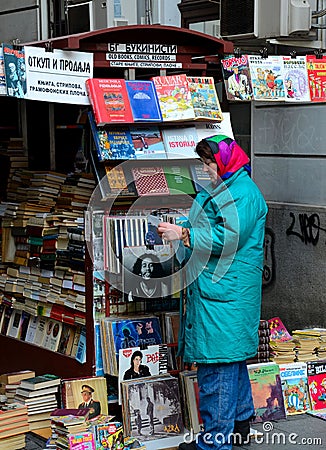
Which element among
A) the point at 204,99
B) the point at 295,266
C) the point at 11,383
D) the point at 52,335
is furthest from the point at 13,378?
the point at 295,266

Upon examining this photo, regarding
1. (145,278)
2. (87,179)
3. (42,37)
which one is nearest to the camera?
(145,278)

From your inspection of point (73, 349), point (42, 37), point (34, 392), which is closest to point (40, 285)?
point (73, 349)

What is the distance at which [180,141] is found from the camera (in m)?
5.80

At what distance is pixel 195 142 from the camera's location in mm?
5848

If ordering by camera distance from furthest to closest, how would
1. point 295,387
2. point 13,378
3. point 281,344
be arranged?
1. point 281,344
2. point 295,387
3. point 13,378

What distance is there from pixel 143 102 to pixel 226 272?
4.15 ft

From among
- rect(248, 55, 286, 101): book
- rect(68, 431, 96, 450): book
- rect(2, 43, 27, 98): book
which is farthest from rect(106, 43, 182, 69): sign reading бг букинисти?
rect(68, 431, 96, 450): book

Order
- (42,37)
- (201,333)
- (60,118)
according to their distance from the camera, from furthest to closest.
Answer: (42,37) → (60,118) → (201,333)

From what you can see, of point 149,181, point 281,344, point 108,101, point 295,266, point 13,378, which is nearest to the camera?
point 108,101

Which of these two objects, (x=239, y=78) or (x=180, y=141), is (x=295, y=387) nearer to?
(x=180, y=141)

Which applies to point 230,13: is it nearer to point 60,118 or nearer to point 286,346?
point 60,118

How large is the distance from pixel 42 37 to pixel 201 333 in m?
5.20

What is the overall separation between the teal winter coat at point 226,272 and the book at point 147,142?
0.68 metres

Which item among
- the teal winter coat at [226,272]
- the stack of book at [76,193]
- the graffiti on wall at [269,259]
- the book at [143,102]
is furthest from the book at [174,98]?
the graffiti on wall at [269,259]
